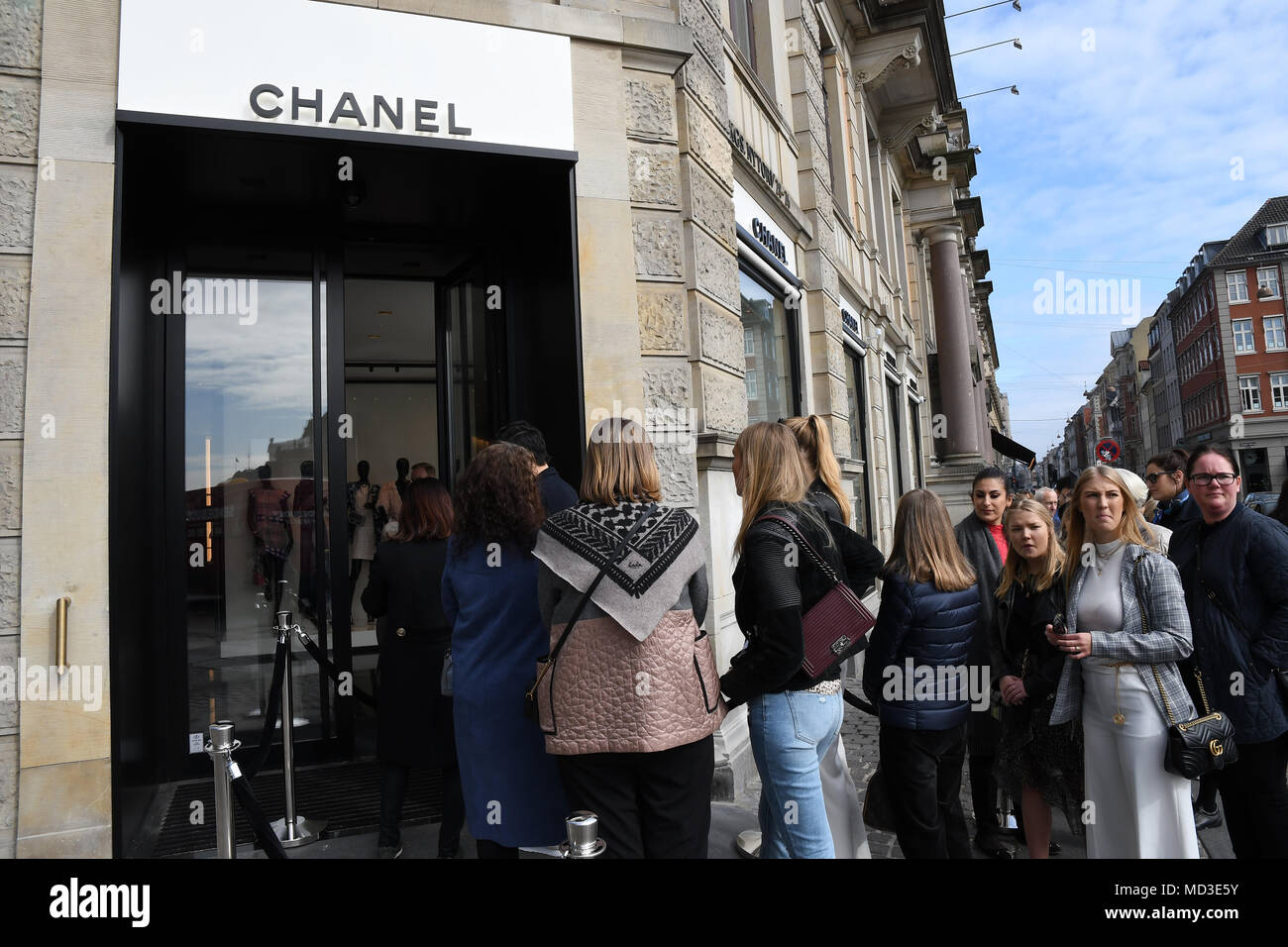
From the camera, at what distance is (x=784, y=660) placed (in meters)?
2.80

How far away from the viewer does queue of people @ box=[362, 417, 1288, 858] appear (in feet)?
8.75

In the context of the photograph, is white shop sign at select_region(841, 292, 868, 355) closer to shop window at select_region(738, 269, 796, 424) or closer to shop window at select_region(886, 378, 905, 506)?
shop window at select_region(738, 269, 796, 424)

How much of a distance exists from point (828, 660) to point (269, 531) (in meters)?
4.21

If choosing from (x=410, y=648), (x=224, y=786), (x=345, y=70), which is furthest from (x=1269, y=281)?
(x=224, y=786)

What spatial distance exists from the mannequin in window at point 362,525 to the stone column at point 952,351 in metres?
15.0

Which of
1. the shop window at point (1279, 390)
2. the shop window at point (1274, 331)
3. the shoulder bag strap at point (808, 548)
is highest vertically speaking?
the shop window at point (1274, 331)

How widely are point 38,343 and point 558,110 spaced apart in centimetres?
319

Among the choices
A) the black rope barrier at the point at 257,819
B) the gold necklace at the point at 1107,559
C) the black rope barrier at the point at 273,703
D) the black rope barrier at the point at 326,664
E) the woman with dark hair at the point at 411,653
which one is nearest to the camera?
the black rope barrier at the point at 257,819

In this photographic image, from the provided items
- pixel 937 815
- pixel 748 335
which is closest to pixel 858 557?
pixel 937 815

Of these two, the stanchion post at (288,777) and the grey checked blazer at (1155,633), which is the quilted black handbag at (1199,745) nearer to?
the grey checked blazer at (1155,633)

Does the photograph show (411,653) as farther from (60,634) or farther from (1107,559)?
(1107,559)

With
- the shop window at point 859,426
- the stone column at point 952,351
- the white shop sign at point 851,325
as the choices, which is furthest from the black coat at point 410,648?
the stone column at point 952,351

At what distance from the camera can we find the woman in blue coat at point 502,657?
10.1 ft

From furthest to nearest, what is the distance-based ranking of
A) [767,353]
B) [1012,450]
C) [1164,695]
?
[1012,450]
[767,353]
[1164,695]
